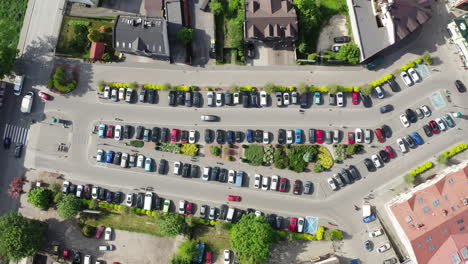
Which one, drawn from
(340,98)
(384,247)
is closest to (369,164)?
(340,98)

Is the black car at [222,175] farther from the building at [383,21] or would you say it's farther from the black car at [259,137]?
the building at [383,21]

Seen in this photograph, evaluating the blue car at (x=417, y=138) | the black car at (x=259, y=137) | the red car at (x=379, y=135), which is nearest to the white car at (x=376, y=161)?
the red car at (x=379, y=135)

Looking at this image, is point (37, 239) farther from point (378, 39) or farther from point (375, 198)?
point (378, 39)

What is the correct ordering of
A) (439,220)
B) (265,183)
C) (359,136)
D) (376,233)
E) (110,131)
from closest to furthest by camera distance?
(439,220), (376,233), (265,183), (359,136), (110,131)

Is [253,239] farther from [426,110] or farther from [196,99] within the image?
[426,110]

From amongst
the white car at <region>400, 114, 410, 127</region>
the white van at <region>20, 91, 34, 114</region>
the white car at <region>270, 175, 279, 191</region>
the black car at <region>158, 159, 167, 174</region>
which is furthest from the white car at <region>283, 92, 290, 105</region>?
the white van at <region>20, 91, 34, 114</region>

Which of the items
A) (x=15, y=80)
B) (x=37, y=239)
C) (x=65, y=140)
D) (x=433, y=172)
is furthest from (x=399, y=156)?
(x=15, y=80)
